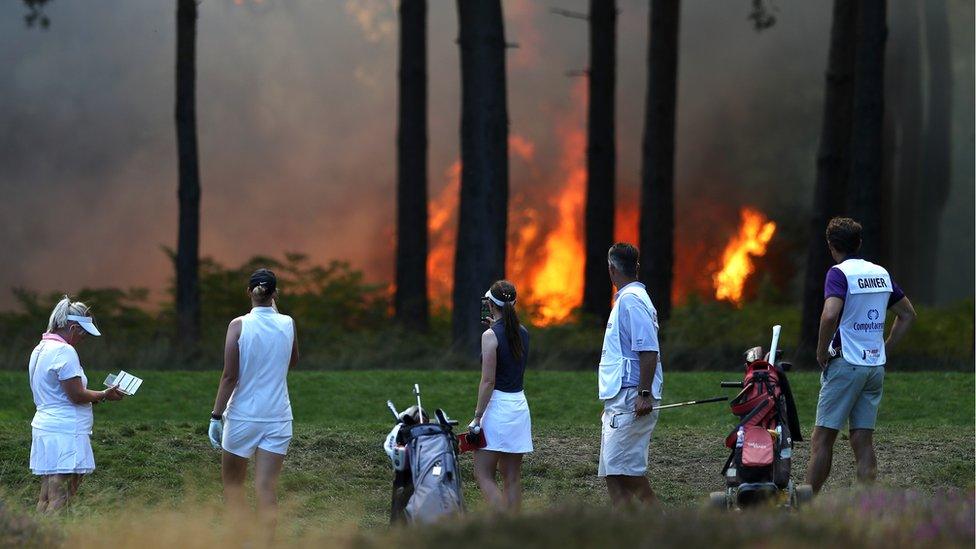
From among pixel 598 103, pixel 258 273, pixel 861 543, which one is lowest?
pixel 861 543

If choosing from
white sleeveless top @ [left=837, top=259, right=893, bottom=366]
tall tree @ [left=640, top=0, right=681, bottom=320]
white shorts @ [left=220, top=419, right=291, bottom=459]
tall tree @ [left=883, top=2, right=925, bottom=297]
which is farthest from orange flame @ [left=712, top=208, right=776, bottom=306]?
white shorts @ [left=220, top=419, right=291, bottom=459]

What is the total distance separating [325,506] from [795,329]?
1810 cm

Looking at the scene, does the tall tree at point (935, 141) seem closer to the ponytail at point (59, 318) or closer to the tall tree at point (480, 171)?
the tall tree at point (480, 171)

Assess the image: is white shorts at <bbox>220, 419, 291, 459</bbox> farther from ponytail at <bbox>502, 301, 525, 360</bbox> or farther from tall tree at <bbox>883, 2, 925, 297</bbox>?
tall tree at <bbox>883, 2, 925, 297</bbox>

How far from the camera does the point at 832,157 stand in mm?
24375

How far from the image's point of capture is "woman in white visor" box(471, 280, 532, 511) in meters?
10.2

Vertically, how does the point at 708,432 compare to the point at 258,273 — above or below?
below

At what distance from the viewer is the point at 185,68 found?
24266 mm

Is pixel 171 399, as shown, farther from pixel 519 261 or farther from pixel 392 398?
pixel 519 261

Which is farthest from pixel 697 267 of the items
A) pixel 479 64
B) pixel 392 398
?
pixel 392 398

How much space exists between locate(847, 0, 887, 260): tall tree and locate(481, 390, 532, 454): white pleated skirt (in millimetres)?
13313

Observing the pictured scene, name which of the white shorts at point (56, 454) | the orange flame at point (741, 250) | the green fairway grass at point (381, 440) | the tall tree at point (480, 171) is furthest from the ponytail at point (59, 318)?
the orange flame at point (741, 250)

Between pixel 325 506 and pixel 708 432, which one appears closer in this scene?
pixel 325 506

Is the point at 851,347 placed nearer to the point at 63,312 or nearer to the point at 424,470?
the point at 424,470
